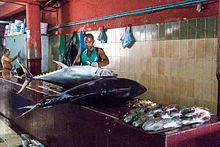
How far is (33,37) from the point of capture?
621 centimetres

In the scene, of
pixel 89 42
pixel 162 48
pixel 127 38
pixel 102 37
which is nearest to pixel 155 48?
pixel 162 48

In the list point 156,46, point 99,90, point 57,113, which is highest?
point 156,46

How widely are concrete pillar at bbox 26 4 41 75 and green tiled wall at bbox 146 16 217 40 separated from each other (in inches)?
144

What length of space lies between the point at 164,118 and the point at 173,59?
1.91m

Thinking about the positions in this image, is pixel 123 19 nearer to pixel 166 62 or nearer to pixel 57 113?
pixel 166 62

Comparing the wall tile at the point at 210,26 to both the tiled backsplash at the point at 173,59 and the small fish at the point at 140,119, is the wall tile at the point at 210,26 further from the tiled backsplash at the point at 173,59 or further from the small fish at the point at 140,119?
the small fish at the point at 140,119

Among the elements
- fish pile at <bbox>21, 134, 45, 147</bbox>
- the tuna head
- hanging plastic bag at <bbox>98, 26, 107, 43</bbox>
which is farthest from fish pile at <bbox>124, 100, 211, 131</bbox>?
fish pile at <bbox>21, 134, 45, 147</bbox>

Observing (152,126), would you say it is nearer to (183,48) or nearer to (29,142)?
(183,48)

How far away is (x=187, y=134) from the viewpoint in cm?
157

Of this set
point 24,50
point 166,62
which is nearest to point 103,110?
point 166,62

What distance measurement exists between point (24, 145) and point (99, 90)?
1656 millimetres

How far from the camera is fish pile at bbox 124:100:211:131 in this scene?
158 cm

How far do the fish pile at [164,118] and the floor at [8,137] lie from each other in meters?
2.31

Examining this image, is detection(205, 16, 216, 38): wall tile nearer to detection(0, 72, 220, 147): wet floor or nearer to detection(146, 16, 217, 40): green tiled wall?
detection(146, 16, 217, 40): green tiled wall
